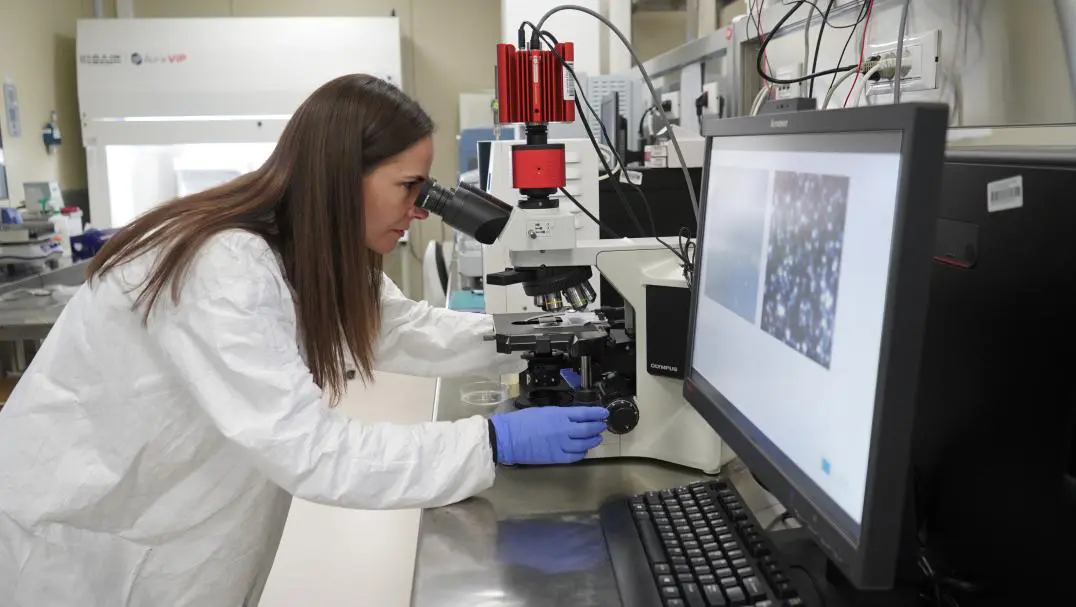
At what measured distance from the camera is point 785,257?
78 cm

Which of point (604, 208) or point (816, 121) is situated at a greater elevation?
point (816, 121)

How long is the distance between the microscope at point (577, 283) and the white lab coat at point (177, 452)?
0.27m

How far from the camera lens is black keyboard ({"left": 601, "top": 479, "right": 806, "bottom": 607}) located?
2.58 feet

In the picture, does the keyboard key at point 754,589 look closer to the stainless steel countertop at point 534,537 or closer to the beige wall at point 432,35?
the stainless steel countertop at point 534,537

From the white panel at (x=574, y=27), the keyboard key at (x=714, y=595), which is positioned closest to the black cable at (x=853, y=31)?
the keyboard key at (x=714, y=595)

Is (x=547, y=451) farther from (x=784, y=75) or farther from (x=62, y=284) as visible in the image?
(x=62, y=284)

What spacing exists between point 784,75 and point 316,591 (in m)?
1.65

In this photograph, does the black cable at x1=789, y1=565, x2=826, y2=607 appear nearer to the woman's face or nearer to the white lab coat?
the white lab coat

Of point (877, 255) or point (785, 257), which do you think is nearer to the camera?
point (877, 255)

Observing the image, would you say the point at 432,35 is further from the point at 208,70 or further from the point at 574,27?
the point at 574,27

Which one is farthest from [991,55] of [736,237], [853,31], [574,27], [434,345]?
[574,27]

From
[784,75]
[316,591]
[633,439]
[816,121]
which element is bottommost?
[316,591]

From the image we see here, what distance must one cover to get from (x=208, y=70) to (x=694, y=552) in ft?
14.6

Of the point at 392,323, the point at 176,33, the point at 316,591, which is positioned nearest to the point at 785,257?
the point at 392,323
